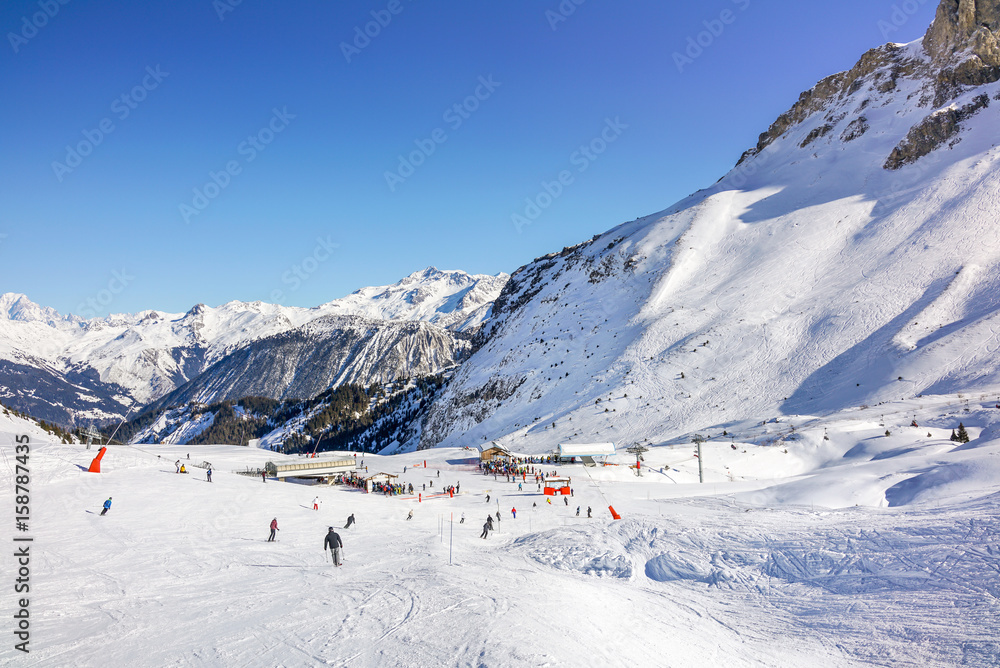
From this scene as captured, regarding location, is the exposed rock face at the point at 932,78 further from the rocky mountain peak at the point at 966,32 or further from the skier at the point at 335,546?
the skier at the point at 335,546

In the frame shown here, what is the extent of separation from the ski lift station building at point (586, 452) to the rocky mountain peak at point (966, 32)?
104787mm

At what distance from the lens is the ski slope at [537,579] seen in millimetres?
11867

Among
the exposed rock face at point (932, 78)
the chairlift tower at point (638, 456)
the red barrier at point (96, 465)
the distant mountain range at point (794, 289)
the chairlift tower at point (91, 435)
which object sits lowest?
the chairlift tower at point (638, 456)

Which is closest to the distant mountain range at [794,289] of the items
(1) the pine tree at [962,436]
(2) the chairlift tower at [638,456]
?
(2) the chairlift tower at [638,456]

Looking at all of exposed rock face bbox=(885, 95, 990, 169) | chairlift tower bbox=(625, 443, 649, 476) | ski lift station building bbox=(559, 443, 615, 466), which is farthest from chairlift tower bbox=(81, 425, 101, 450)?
exposed rock face bbox=(885, 95, 990, 169)

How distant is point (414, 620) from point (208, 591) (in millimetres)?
7933

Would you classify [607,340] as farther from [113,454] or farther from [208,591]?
[208,591]

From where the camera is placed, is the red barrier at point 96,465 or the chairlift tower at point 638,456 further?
the chairlift tower at point 638,456

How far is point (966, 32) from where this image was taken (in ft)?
325

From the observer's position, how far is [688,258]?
93.1 m

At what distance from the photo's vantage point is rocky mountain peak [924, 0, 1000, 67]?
95.6 m

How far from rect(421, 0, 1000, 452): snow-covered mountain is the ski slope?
29.5 m

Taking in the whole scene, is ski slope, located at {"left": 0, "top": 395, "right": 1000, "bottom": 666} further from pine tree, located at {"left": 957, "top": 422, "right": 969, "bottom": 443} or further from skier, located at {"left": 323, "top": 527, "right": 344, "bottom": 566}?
pine tree, located at {"left": 957, "top": 422, "right": 969, "bottom": 443}

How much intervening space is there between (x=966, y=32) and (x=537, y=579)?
134790mm
